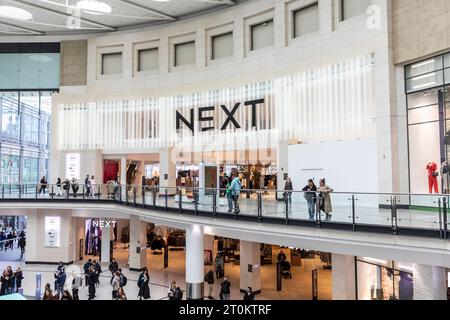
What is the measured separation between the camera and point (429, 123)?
14.0 m

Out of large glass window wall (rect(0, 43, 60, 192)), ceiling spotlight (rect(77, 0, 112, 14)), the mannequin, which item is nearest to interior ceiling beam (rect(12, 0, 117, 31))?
ceiling spotlight (rect(77, 0, 112, 14))

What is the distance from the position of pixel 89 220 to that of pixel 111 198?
6.84m

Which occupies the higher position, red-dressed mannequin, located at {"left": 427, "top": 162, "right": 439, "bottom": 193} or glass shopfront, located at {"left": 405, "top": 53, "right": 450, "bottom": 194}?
glass shopfront, located at {"left": 405, "top": 53, "right": 450, "bottom": 194}

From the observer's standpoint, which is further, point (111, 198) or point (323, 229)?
point (111, 198)

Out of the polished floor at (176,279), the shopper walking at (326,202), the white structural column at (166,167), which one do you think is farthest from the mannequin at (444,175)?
the white structural column at (166,167)

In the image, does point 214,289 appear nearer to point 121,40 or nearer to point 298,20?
point 298,20

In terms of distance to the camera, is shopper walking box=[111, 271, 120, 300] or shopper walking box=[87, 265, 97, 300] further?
shopper walking box=[87, 265, 97, 300]

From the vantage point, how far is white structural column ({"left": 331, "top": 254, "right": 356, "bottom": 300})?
13742mm

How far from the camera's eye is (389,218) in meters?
8.95

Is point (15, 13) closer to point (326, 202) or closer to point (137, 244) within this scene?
point (137, 244)

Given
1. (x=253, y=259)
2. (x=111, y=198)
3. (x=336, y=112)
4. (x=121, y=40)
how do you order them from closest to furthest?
(x=336, y=112), (x=253, y=259), (x=111, y=198), (x=121, y=40)

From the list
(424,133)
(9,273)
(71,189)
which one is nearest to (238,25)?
(424,133)

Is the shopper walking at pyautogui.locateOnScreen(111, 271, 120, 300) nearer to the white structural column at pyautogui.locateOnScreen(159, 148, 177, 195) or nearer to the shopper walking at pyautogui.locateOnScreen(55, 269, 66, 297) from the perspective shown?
the shopper walking at pyautogui.locateOnScreen(55, 269, 66, 297)

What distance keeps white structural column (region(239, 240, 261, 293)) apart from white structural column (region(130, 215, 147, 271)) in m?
6.73
